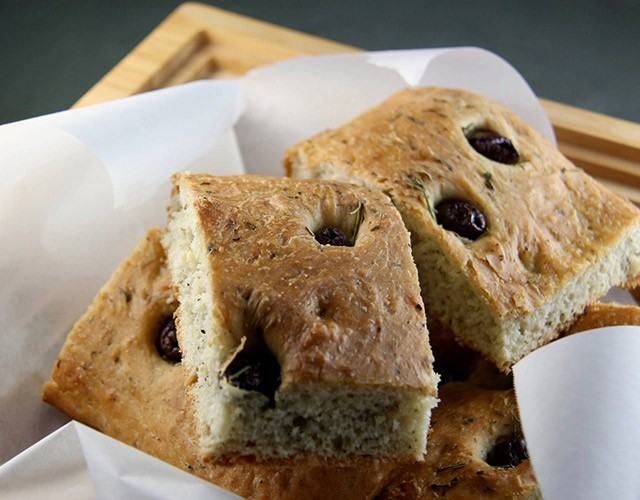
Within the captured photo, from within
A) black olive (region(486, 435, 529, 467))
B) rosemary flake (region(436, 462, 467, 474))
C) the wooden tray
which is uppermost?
the wooden tray

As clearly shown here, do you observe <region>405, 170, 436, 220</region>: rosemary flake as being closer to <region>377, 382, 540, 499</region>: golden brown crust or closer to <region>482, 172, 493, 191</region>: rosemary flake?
<region>482, 172, 493, 191</region>: rosemary flake

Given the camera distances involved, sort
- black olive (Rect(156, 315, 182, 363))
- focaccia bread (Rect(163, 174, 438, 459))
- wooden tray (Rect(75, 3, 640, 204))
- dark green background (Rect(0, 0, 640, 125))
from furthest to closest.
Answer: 1. dark green background (Rect(0, 0, 640, 125))
2. wooden tray (Rect(75, 3, 640, 204))
3. black olive (Rect(156, 315, 182, 363))
4. focaccia bread (Rect(163, 174, 438, 459))

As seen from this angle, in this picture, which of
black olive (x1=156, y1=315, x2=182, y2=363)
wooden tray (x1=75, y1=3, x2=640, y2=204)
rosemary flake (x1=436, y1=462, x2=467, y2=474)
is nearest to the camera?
rosemary flake (x1=436, y1=462, x2=467, y2=474)

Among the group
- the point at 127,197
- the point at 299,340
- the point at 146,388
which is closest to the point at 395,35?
the point at 127,197

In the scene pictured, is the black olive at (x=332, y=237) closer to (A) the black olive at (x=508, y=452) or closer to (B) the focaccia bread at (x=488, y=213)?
(B) the focaccia bread at (x=488, y=213)

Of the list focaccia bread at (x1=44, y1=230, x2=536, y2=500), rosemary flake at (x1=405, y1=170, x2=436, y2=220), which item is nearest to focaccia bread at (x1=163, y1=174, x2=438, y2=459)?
focaccia bread at (x1=44, y1=230, x2=536, y2=500)

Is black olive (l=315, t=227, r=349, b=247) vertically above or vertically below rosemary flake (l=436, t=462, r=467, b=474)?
above

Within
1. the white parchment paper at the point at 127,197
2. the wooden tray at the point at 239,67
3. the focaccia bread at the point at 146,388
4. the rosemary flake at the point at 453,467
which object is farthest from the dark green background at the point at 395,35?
the rosemary flake at the point at 453,467
